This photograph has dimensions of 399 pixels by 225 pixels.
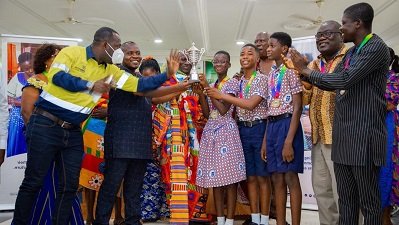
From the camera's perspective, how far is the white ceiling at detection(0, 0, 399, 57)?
23.8 ft

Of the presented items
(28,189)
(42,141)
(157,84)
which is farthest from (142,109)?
(28,189)

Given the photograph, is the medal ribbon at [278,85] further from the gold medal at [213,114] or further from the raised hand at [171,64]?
the raised hand at [171,64]

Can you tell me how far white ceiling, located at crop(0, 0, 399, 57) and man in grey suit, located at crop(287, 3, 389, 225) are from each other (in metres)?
5.24

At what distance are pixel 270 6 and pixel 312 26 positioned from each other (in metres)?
1.72

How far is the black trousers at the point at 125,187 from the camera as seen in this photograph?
2586mm

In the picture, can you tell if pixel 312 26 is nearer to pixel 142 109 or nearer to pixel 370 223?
pixel 142 109

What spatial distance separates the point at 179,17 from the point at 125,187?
19.9 ft

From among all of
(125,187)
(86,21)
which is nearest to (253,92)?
(125,187)

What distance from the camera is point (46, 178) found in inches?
104

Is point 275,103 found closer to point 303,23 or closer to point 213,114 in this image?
point 213,114

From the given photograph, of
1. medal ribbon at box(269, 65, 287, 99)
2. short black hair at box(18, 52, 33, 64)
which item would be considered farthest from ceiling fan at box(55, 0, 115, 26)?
medal ribbon at box(269, 65, 287, 99)

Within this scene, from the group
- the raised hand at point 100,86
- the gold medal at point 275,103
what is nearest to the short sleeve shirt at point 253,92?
the gold medal at point 275,103

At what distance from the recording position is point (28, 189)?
225 cm

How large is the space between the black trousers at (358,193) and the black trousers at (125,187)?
1417 millimetres
